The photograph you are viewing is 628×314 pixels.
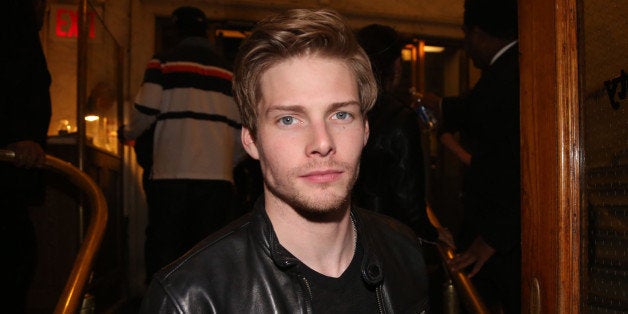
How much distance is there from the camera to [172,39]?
6223 mm

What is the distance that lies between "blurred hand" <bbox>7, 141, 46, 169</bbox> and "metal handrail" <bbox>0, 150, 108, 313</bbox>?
0.02 m

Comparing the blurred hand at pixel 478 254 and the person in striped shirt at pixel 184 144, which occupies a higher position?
the person in striped shirt at pixel 184 144

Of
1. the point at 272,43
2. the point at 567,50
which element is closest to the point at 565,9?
Result: the point at 567,50

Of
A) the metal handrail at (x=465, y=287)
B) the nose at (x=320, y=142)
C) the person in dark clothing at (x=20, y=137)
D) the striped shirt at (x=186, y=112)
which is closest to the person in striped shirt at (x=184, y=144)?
the striped shirt at (x=186, y=112)

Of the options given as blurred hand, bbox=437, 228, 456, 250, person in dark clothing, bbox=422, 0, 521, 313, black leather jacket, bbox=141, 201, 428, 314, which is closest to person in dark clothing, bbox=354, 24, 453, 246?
blurred hand, bbox=437, 228, 456, 250

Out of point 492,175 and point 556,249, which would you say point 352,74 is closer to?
point 556,249

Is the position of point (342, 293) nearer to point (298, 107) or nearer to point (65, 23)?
point (298, 107)

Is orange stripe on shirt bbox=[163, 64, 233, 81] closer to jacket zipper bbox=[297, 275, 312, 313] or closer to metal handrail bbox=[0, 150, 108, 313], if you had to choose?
metal handrail bbox=[0, 150, 108, 313]

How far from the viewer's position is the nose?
1469 mm

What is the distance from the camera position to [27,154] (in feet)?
7.49

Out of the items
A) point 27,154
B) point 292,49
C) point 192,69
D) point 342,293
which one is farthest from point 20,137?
A: point 342,293

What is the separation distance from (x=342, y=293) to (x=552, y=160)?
65 cm

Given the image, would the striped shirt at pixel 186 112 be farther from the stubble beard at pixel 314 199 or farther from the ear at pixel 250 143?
the stubble beard at pixel 314 199

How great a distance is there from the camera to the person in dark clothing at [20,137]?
2363mm
